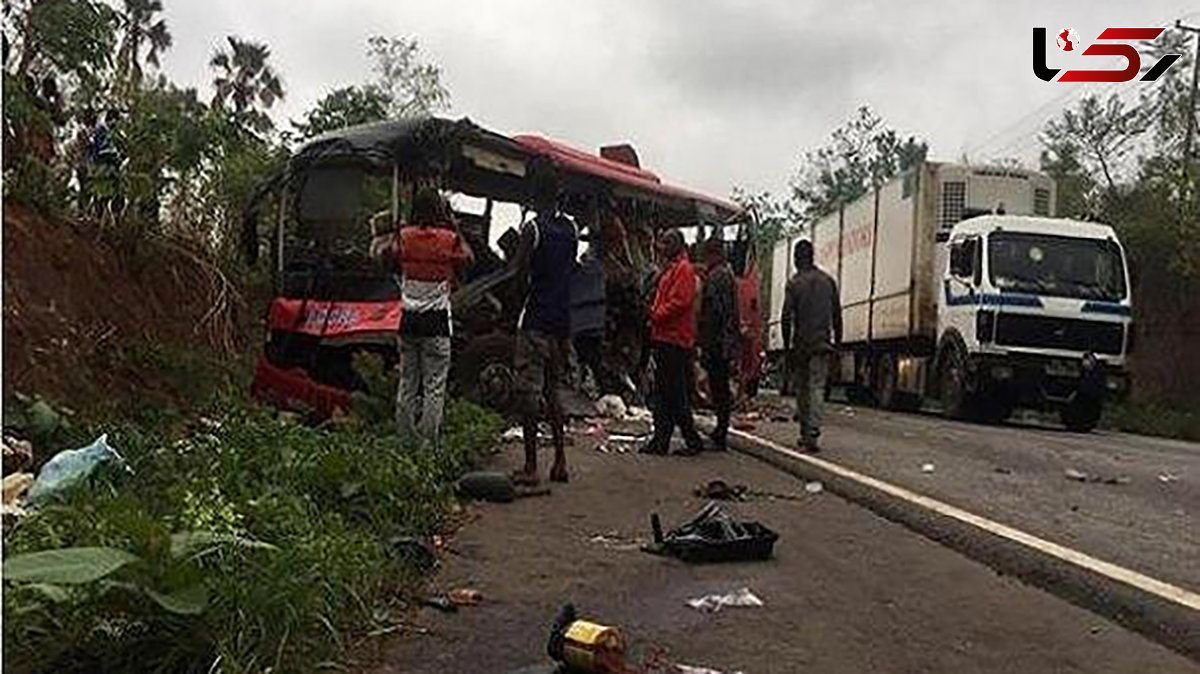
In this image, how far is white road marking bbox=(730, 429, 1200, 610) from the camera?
5461 millimetres

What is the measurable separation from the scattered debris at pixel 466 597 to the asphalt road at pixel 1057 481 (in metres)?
2.94

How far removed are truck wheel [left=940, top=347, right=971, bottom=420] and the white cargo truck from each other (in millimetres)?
22

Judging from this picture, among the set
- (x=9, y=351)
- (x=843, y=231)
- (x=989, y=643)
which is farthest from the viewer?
(x=843, y=231)

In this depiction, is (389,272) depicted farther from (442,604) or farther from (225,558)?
(225,558)

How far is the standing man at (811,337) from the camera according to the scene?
11.3 meters

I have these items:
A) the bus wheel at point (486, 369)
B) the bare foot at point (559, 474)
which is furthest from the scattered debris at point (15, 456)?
the bus wheel at point (486, 369)

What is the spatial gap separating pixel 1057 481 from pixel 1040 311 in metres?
9.20

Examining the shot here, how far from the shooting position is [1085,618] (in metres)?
5.02

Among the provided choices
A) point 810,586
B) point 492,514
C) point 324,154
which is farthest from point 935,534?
point 324,154

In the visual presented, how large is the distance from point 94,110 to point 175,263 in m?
2.38

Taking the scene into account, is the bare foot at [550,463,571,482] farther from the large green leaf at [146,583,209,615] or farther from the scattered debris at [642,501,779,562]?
the large green leaf at [146,583,209,615]

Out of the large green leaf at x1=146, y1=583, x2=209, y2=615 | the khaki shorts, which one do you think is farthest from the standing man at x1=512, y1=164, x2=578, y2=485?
the large green leaf at x1=146, y1=583, x2=209, y2=615

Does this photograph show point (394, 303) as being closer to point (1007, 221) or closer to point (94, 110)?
point (94, 110)

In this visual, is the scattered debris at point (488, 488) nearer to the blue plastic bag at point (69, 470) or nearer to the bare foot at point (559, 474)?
the bare foot at point (559, 474)
